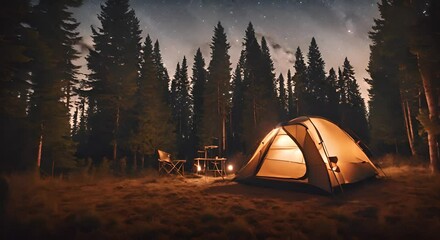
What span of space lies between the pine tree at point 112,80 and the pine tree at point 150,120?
91 centimetres

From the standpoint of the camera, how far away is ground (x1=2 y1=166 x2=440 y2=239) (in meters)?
3.94

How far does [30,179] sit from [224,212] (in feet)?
25.5

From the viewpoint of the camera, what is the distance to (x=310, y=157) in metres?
7.55

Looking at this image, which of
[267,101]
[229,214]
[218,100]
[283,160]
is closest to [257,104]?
[267,101]

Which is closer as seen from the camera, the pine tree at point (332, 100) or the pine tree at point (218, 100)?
the pine tree at point (218, 100)

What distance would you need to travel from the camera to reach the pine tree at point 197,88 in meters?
32.5

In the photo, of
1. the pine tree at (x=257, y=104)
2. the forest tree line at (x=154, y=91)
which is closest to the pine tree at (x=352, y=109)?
the forest tree line at (x=154, y=91)

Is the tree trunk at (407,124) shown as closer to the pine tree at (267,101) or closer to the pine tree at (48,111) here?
the pine tree at (267,101)

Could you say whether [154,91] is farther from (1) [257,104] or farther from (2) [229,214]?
(2) [229,214]

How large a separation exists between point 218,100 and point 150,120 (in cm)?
859

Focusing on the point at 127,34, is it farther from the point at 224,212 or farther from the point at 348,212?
the point at 348,212

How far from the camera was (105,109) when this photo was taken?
18688 mm

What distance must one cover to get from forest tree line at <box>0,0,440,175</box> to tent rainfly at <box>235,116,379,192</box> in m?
3.87

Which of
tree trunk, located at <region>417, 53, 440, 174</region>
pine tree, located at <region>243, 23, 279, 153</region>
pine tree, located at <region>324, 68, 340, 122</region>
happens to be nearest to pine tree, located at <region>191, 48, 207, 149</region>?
pine tree, located at <region>243, 23, 279, 153</region>
